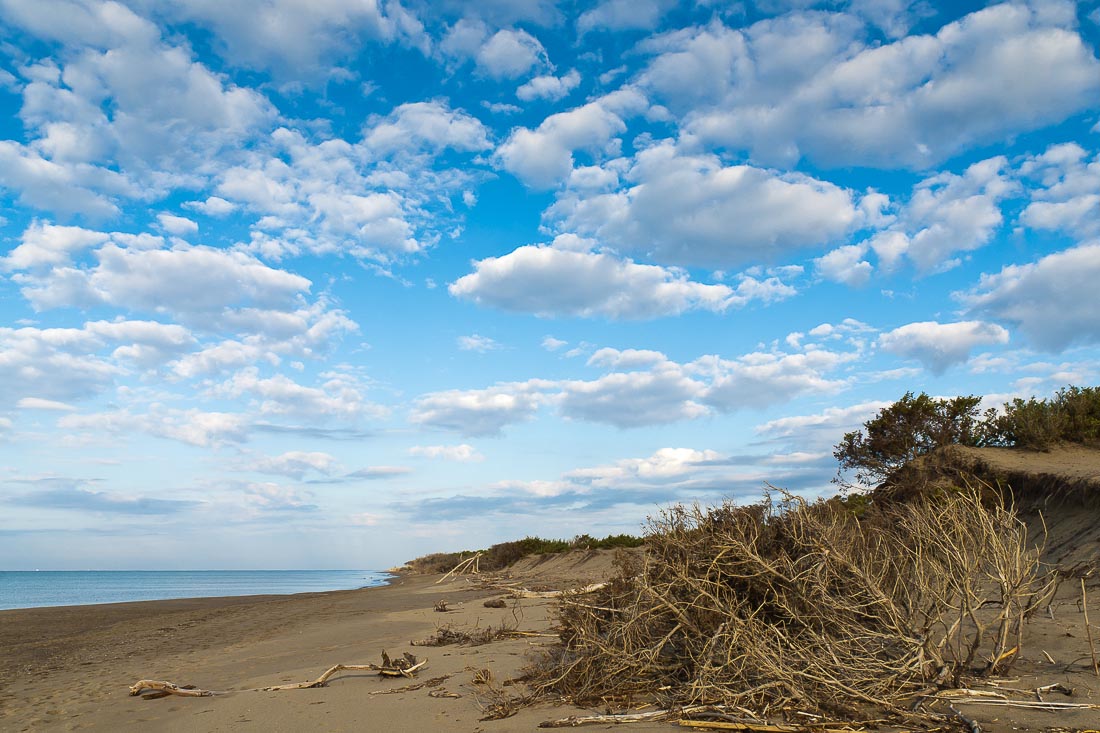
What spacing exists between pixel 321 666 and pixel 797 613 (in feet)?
21.5

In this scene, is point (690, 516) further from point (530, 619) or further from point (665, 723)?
point (530, 619)

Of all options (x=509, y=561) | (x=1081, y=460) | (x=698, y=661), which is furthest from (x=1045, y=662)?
(x=509, y=561)

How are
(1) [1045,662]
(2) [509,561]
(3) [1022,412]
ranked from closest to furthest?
(1) [1045,662] < (3) [1022,412] < (2) [509,561]

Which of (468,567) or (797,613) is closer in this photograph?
(797,613)

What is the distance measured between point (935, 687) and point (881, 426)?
1223 centimetres

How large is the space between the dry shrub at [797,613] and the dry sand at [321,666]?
18.7 inches

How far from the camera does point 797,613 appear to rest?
5461 millimetres

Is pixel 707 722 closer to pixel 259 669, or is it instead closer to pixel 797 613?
pixel 797 613

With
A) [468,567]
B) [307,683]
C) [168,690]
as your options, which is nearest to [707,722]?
[307,683]

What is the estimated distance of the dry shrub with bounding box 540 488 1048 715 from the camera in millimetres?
5008

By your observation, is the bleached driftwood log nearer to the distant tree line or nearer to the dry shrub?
the dry shrub

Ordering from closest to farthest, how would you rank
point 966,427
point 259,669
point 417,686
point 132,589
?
point 417,686, point 259,669, point 966,427, point 132,589

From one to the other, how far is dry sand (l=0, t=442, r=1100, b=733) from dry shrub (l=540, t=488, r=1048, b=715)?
47 cm

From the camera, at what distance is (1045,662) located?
231 inches
